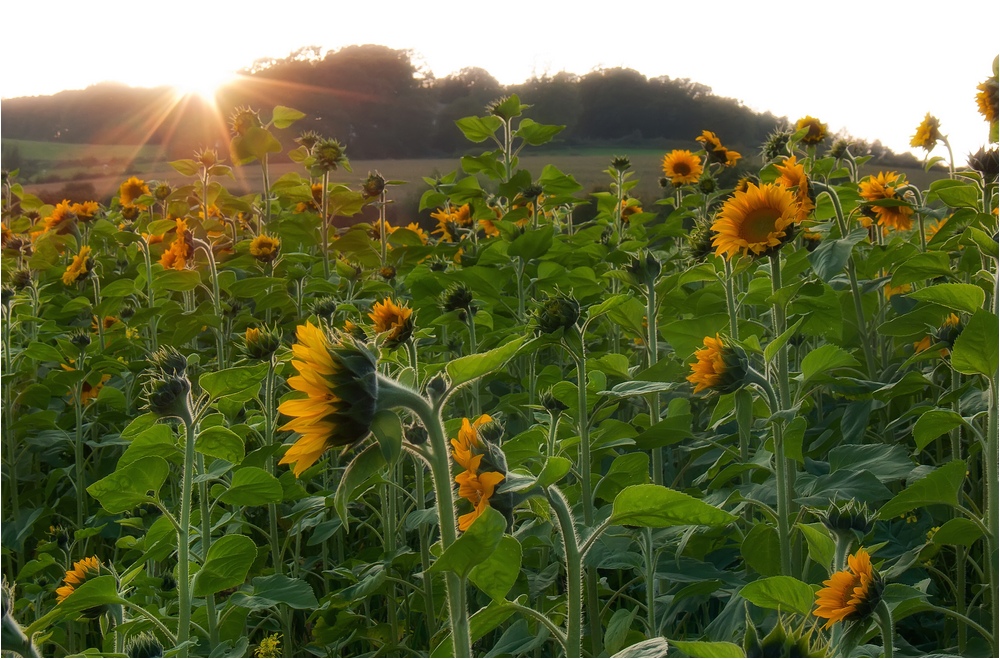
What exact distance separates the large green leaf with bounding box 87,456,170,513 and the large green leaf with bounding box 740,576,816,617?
1.08 metres

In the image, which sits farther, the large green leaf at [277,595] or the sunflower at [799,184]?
the sunflower at [799,184]

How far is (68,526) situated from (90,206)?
2.56 meters

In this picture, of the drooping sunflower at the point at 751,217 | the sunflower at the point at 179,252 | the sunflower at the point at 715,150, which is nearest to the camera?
the drooping sunflower at the point at 751,217

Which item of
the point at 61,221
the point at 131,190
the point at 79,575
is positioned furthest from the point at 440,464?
the point at 131,190

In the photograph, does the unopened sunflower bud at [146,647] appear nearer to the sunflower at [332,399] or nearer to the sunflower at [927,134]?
the sunflower at [332,399]

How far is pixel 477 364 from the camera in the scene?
0.87 meters

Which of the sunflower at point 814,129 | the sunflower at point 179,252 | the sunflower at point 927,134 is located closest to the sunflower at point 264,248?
the sunflower at point 179,252

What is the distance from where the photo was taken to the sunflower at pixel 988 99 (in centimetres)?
316

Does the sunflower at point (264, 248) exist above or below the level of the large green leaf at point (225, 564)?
above

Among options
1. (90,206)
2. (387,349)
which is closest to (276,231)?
(90,206)

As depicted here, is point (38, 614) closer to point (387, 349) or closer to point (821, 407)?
point (387, 349)

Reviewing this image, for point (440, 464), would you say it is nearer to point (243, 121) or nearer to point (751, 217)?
point (751, 217)

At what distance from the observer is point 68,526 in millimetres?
3115

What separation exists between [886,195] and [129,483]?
2431 mm
